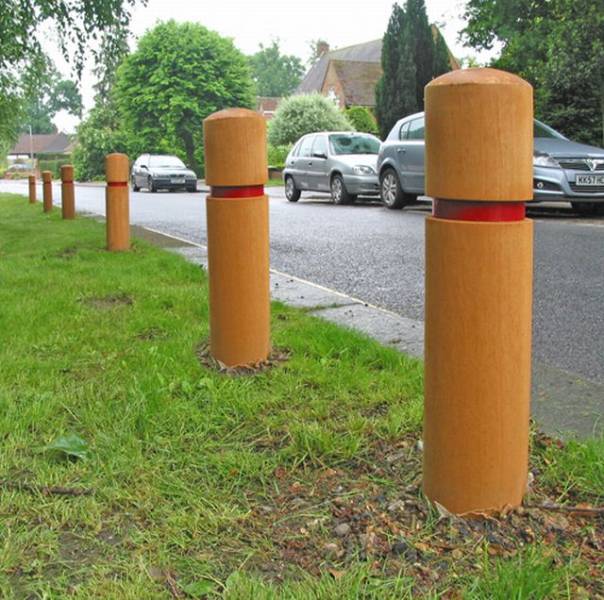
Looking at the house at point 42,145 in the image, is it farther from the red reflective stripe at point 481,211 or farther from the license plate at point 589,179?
the red reflective stripe at point 481,211

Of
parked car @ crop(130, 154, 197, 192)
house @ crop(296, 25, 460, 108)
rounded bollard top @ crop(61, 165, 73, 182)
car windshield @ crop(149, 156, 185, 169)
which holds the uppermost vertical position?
house @ crop(296, 25, 460, 108)

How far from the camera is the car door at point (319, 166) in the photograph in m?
18.7

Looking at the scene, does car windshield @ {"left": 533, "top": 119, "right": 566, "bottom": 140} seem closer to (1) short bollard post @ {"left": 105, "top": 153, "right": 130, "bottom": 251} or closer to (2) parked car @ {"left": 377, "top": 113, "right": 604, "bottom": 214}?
(2) parked car @ {"left": 377, "top": 113, "right": 604, "bottom": 214}

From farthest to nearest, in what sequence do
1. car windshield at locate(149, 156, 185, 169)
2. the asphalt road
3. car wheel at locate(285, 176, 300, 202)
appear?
car windshield at locate(149, 156, 185, 169) < car wheel at locate(285, 176, 300, 202) < the asphalt road

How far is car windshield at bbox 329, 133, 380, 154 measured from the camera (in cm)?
1880

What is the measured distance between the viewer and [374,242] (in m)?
10.2

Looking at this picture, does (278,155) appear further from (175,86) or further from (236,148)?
(236,148)

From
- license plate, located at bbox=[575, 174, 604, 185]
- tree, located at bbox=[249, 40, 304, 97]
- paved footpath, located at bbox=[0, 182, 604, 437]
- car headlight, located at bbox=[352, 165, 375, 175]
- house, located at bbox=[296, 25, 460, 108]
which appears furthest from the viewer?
tree, located at bbox=[249, 40, 304, 97]

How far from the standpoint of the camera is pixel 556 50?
62.6 feet

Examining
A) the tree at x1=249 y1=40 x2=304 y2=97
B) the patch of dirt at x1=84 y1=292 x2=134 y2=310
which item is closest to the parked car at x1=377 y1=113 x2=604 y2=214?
the patch of dirt at x1=84 y1=292 x2=134 y2=310

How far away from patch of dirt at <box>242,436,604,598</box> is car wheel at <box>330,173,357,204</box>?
52.2 feet

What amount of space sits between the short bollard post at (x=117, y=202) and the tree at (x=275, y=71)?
4666 inches

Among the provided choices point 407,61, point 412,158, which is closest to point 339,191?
point 412,158

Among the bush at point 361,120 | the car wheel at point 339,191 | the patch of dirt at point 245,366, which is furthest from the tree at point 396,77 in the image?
the patch of dirt at point 245,366
